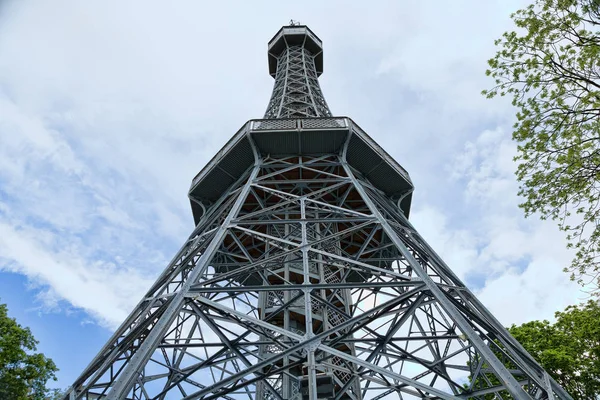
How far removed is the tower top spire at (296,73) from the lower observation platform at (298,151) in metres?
6.46

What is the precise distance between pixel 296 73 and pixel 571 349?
21591mm

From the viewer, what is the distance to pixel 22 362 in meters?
15.5

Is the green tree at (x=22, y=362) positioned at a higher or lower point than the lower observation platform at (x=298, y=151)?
lower

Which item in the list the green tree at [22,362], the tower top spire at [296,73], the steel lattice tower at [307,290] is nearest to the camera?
the steel lattice tower at [307,290]

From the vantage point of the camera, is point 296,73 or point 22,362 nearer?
point 22,362

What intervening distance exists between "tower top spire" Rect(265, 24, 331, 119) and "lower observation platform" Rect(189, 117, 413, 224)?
6.46 metres

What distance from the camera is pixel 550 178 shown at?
9.43m

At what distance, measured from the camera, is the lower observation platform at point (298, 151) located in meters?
16.8

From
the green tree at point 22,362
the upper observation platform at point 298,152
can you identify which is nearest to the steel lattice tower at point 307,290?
the upper observation platform at point 298,152

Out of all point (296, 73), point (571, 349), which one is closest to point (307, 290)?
point (571, 349)

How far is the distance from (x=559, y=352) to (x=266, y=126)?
43.9ft

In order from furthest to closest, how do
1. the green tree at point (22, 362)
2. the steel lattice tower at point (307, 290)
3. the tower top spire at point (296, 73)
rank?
the tower top spire at point (296, 73) < the green tree at point (22, 362) < the steel lattice tower at point (307, 290)

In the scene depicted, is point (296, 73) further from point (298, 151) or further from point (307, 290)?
point (307, 290)

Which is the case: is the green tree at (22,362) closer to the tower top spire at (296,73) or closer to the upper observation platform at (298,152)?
the upper observation platform at (298,152)
